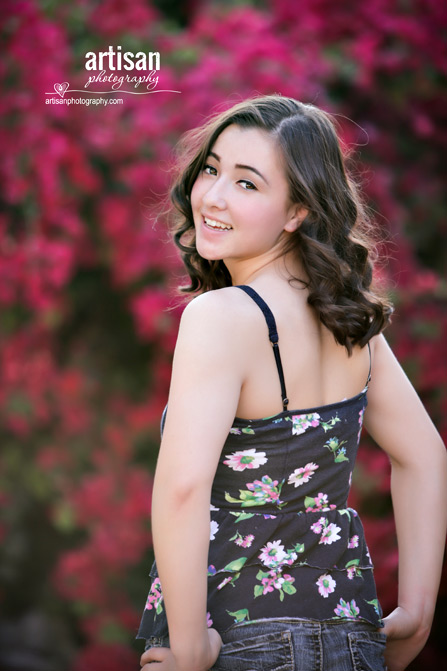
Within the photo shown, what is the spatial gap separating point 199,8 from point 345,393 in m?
3.04

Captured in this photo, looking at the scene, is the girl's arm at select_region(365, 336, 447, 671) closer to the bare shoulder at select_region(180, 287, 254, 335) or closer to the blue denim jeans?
the blue denim jeans

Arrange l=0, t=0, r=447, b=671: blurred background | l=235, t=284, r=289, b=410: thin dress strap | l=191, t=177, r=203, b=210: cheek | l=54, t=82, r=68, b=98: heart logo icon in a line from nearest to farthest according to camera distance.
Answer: l=235, t=284, r=289, b=410: thin dress strap → l=191, t=177, r=203, b=210: cheek → l=0, t=0, r=447, b=671: blurred background → l=54, t=82, r=68, b=98: heart logo icon

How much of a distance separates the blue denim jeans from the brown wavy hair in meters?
0.55

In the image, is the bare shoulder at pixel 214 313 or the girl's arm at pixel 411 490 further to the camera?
the girl's arm at pixel 411 490

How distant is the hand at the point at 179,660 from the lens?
1.38 m

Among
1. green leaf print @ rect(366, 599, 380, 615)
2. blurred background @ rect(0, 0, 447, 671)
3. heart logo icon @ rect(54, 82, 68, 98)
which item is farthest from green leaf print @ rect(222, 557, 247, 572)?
heart logo icon @ rect(54, 82, 68, 98)

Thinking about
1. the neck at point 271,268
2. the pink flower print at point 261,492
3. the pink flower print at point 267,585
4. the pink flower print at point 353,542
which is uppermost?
the neck at point 271,268

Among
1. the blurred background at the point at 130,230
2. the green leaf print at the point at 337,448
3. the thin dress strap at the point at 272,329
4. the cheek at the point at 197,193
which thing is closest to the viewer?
the thin dress strap at the point at 272,329

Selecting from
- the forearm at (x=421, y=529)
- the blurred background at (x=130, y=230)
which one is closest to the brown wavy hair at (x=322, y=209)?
the forearm at (x=421, y=529)

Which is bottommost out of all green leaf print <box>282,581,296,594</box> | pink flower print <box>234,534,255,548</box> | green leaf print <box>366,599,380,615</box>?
green leaf print <box>366,599,380,615</box>

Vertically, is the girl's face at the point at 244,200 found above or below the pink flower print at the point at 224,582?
above

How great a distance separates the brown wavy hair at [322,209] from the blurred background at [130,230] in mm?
1133

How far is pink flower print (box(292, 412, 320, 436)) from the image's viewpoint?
148cm

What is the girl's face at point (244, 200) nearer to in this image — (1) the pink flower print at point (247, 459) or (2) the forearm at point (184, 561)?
(1) the pink flower print at point (247, 459)
